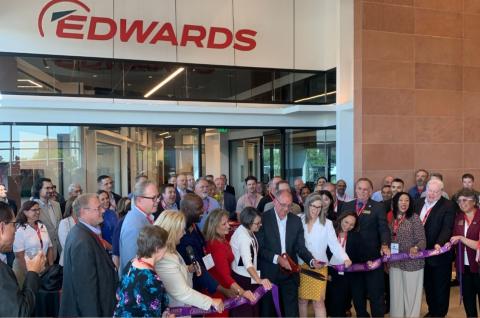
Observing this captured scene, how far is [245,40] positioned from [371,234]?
619 cm

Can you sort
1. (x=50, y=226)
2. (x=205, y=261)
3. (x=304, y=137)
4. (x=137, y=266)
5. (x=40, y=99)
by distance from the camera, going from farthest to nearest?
(x=304, y=137) < (x=40, y=99) < (x=50, y=226) < (x=205, y=261) < (x=137, y=266)

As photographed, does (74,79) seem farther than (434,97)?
No

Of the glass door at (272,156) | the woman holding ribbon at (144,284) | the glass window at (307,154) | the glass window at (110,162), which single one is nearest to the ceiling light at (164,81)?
the glass window at (110,162)

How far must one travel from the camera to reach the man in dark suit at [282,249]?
13.5ft

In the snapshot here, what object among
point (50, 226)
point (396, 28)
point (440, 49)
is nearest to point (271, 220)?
point (50, 226)

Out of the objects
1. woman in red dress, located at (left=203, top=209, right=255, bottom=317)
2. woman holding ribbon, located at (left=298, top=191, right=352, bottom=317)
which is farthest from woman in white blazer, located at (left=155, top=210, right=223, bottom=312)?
woman holding ribbon, located at (left=298, top=191, right=352, bottom=317)

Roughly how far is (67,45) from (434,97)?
773 centimetres

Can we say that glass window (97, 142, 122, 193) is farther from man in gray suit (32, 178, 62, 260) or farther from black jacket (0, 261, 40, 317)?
black jacket (0, 261, 40, 317)

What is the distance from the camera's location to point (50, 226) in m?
5.53

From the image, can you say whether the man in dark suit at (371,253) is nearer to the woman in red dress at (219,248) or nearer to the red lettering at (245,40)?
the woman in red dress at (219,248)

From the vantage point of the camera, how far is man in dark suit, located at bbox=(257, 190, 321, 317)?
4125mm

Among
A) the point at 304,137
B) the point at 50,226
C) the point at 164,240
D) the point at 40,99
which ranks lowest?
the point at 50,226

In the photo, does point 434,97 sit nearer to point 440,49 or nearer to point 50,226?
point 440,49

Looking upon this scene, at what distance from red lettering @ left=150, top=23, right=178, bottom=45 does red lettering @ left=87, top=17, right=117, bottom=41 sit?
81 cm
